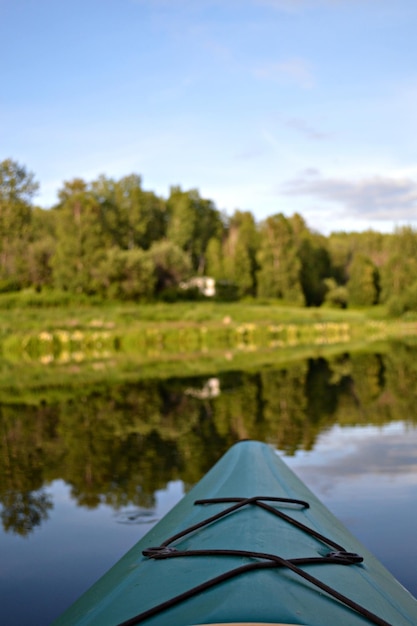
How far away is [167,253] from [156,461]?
2667cm

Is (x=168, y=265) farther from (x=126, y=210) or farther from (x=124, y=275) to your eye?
(x=126, y=210)

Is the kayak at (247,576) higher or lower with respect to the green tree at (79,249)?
lower

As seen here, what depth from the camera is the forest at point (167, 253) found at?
29.9 metres

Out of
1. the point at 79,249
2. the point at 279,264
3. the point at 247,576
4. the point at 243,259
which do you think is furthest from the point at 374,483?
the point at 243,259

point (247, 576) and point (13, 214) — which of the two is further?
point (13, 214)

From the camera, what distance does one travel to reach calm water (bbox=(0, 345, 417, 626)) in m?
3.71

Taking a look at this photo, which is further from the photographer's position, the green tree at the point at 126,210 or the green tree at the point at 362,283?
the green tree at the point at 362,283

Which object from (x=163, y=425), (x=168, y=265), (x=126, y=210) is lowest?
(x=163, y=425)

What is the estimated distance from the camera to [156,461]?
5.93m

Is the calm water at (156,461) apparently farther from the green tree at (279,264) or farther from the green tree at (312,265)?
the green tree at (312,265)

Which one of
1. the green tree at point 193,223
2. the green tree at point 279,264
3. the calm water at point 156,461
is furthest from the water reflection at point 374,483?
the green tree at point 193,223

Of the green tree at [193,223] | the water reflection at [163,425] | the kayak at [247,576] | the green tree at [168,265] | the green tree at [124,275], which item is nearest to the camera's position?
the kayak at [247,576]

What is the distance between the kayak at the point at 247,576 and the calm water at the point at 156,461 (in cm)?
83

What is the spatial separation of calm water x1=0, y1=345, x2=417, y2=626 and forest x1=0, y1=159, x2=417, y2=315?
744 inches
